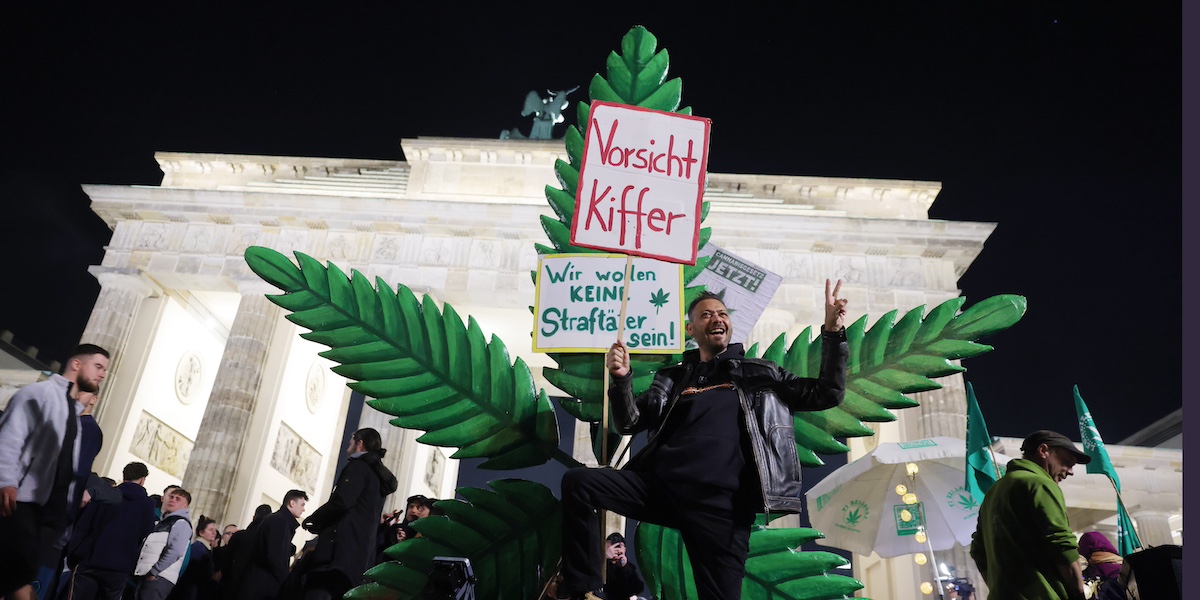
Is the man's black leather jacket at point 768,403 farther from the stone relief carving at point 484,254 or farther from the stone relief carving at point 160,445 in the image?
the stone relief carving at point 160,445

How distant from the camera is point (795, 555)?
199 centimetres

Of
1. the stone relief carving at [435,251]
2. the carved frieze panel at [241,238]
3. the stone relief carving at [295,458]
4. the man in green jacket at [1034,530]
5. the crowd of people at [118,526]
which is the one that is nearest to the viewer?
the man in green jacket at [1034,530]

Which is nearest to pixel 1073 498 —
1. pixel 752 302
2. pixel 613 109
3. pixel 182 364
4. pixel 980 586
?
pixel 980 586

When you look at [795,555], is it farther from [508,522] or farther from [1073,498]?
[1073,498]

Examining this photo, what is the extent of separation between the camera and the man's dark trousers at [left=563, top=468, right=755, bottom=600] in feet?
6.06

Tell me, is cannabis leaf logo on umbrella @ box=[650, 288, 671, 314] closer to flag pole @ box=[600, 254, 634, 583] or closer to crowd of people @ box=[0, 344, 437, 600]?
flag pole @ box=[600, 254, 634, 583]

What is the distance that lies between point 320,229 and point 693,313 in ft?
58.0

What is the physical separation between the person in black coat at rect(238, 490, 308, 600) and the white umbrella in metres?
5.81

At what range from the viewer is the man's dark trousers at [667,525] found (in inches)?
72.7

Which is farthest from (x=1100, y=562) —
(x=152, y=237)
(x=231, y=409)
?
(x=152, y=237)

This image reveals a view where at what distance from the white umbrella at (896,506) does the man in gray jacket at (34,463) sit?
7.30 m

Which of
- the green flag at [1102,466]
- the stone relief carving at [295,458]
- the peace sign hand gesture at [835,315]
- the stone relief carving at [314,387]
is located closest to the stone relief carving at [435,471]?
the stone relief carving at [295,458]

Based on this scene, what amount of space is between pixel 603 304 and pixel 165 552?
6.28 m

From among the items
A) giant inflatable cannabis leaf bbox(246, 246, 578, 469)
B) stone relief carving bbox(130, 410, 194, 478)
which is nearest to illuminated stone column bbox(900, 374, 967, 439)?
giant inflatable cannabis leaf bbox(246, 246, 578, 469)
